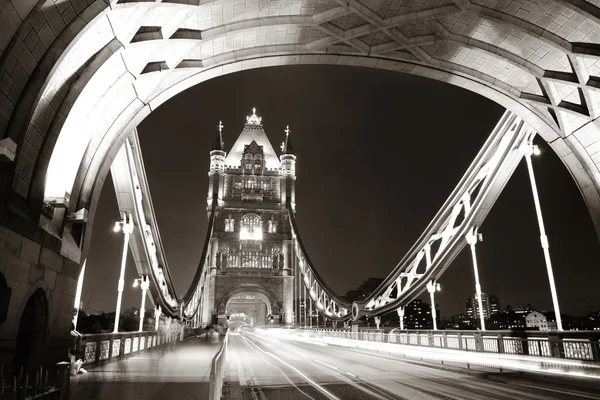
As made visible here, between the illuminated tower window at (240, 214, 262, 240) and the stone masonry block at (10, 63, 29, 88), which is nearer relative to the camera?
the stone masonry block at (10, 63, 29, 88)

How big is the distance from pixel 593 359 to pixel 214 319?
200ft

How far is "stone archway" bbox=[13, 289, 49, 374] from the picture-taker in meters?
7.29

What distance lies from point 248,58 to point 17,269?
8.96 meters

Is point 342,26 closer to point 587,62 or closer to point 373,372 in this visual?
point 587,62

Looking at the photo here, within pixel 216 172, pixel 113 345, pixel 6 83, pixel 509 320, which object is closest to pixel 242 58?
pixel 6 83

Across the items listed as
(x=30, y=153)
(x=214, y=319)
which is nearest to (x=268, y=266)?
(x=214, y=319)

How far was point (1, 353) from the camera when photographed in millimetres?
6230

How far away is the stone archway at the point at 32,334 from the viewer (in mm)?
7293

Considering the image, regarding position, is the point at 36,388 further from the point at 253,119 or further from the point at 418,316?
the point at 418,316

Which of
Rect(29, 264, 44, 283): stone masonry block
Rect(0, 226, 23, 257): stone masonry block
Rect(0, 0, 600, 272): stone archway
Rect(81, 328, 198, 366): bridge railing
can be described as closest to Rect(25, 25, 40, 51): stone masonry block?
Rect(0, 0, 600, 272): stone archway

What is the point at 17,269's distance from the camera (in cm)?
663

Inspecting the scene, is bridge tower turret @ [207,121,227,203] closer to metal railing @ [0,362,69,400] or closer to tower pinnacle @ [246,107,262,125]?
tower pinnacle @ [246,107,262,125]

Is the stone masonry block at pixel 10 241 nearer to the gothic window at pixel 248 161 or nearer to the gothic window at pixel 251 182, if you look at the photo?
the gothic window at pixel 251 182

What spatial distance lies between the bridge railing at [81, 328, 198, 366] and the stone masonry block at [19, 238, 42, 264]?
11.6 feet
